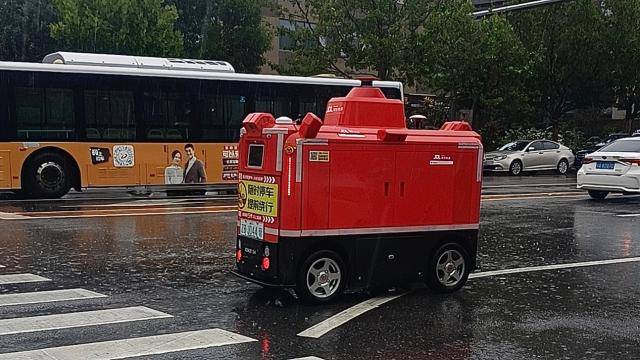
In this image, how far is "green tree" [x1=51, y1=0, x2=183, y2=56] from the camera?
101 feet

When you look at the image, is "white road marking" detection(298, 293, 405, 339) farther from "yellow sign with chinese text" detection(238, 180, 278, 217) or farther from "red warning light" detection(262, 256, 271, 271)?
"yellow sign with chinese text" detection(238, 180, 278, 217)

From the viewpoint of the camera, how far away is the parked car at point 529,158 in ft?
98.2

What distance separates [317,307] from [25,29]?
3330cm

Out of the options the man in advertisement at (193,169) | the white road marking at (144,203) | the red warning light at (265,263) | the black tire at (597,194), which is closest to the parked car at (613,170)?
the black tire at (597,194)

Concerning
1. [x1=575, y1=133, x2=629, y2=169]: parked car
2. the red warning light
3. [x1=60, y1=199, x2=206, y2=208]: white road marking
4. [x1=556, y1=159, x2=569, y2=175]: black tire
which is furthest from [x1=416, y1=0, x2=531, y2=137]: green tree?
the red warning light

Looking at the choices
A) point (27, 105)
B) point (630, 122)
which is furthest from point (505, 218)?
point (630, 122)

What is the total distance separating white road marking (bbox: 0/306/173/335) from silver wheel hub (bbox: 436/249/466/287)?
9.45 feet

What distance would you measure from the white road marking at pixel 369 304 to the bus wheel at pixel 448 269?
1.25 feet

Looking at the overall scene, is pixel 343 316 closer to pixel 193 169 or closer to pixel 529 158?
pixel 193 169

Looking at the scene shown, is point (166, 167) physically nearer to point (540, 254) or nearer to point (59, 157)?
point (59, 157)

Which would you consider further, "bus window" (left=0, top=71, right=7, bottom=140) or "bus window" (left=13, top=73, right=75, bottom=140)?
"bus window" (left=13, top=73, right=75, bottom=140)

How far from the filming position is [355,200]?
731 cm

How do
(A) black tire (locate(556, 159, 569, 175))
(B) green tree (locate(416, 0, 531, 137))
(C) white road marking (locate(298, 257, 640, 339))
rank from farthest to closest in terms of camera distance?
(B) green tree (locate(416, 0, 531, 137))
(A) black tire (locate(556, 159, 569, 175))
(C) white road marking (locate(298, 257, 640, 339))

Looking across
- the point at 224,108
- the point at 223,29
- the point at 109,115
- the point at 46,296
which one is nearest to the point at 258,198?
the point at 46,296
